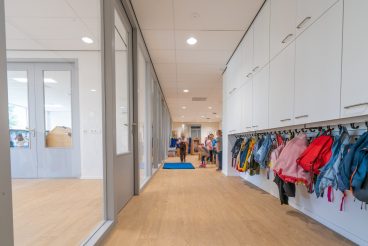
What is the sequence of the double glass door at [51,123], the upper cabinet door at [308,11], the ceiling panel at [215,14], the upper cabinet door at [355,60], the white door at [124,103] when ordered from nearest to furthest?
the upper cabinet door at [355,60] → the upper cabinet door at [308,11] → the white door at [124,103] → the ceiling panel at [215,14] → the double glass door at [51,123]

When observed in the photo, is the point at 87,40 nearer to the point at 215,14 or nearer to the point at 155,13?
the point at 155,13

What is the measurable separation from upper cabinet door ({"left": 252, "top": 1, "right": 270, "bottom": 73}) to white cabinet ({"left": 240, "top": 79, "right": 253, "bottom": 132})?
36 centimetres

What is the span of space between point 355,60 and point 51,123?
17.0ft

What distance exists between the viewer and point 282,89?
7.77ft

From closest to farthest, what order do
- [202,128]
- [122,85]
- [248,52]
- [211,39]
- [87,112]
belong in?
[122,85]
[248,52]
[211,39]
[87,112]
[202,128]

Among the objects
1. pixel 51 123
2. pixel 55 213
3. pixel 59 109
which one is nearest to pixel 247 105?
pixel 55 213

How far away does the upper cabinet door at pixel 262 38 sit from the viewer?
275 centimetres

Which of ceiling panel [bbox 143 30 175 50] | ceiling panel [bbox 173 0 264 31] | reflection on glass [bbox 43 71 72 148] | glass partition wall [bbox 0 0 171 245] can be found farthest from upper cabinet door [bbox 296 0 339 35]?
reflection on glass [bbox 43 71 72 148]

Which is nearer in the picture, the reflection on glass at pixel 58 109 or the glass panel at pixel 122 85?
the glass panel at pixel 122 85

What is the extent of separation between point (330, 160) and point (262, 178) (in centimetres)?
215

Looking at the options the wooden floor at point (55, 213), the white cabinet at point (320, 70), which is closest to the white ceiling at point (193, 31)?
the white cabinet at point (320, 70)

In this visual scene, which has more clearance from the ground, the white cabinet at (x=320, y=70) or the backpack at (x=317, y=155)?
the white cabinet at (x=320, y=70)

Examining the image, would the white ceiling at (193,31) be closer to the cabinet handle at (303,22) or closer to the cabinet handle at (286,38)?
the cabinet handle at (286,38)

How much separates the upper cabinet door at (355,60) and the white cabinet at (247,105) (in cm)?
192
